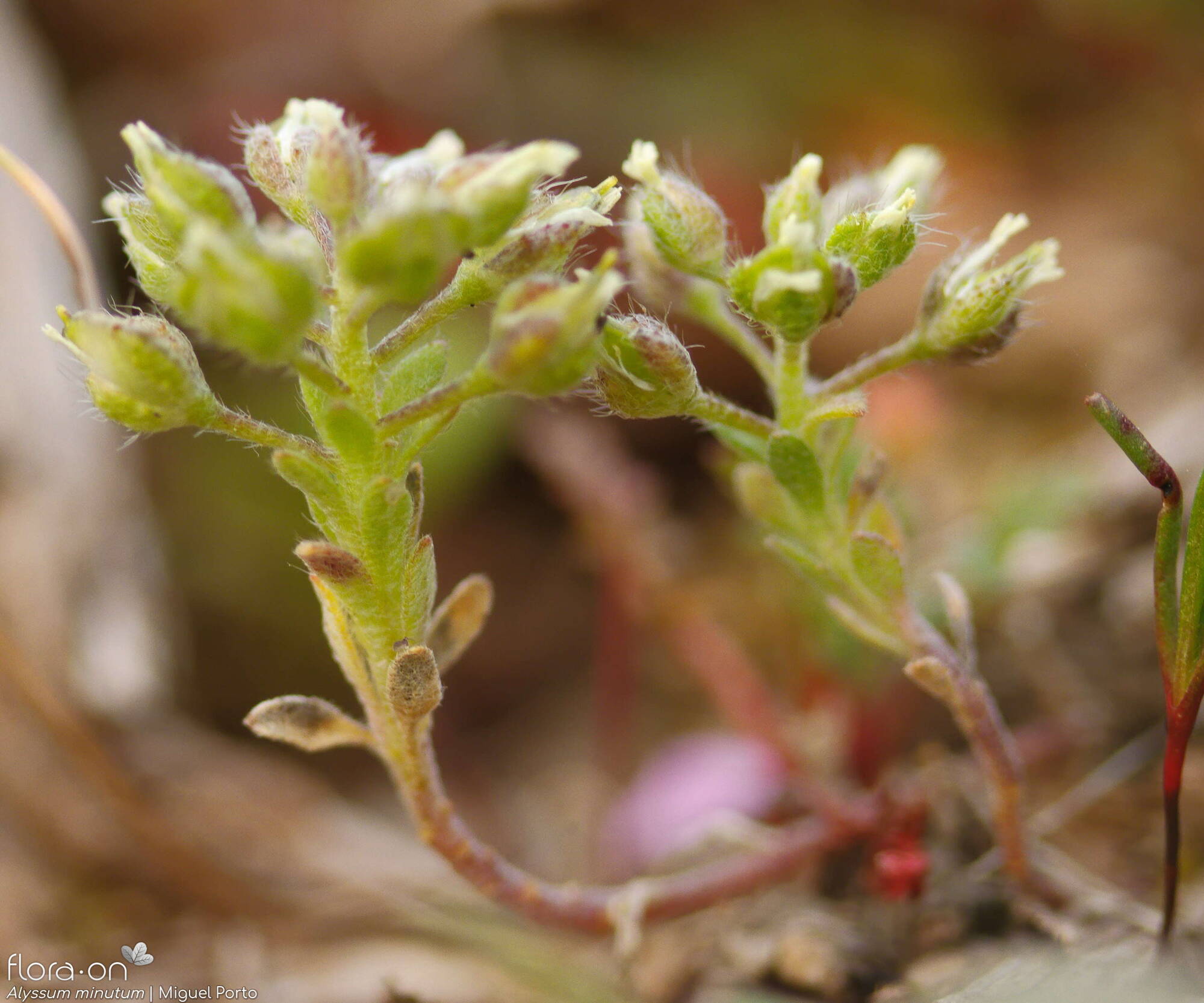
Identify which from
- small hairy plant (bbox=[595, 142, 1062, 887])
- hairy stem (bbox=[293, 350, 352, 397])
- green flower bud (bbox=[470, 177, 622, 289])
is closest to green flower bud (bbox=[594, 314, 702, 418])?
small hairy plant (bbox=[595, 142, 1062, 887])

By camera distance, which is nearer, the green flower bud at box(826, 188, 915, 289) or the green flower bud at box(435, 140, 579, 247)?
the green flower bud at box(435, 140, 579, 247)

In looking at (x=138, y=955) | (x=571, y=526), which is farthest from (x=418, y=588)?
(x=571, y=526)

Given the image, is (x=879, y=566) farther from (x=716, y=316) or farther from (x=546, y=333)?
(x=546, y=333)

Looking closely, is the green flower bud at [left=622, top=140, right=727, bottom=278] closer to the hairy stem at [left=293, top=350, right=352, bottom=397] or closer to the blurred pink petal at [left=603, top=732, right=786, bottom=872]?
the hairy stem at [left=293, top=350, right=352, bottom=397]

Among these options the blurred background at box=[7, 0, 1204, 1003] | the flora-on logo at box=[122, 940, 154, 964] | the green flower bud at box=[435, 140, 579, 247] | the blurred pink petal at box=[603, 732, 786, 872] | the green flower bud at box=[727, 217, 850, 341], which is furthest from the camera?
the blurred pink petal at box=[603, 732, 786, 872]

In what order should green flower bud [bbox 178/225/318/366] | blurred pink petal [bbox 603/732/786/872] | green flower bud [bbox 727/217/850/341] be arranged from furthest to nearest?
blurred pink petal [bbox 603/732/786/872], green flower bud [bbox 727/217/850/341], green flower bud [bbox 178/225/318/366]

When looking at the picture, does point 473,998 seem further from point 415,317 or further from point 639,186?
point 639,186
